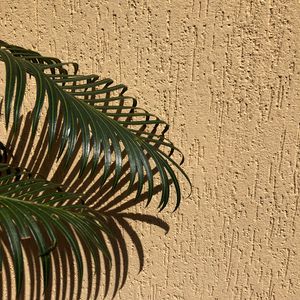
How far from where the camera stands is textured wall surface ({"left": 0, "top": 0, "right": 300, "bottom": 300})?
1.17 meters

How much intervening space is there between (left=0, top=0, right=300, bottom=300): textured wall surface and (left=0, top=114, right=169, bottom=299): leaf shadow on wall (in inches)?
2.4

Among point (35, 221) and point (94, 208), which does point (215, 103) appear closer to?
point (94, 208)

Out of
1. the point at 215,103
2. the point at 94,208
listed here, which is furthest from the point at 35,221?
the point at 215,103

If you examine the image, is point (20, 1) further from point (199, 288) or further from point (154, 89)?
point (199, 288)

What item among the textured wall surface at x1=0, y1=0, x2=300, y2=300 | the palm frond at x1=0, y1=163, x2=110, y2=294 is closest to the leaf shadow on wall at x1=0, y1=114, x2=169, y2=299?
the textured wall surface at x1=0, y1=0, x2=300, y2=300

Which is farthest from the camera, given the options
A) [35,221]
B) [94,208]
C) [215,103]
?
[94,208]

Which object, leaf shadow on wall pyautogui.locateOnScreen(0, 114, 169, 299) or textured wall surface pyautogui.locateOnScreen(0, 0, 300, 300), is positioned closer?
textured wall surface pyautogui.locateOnScreen(0, 0, 300, 300)

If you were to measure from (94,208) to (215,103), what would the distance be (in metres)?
0.44

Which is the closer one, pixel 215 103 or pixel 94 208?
pixel 215 103

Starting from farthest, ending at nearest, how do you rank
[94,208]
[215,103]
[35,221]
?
[94,208] < [215,103] < [35,221]

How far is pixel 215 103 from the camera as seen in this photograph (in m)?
1.22

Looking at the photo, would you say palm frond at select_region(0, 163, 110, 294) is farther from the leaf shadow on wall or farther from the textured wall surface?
the textured wall surface

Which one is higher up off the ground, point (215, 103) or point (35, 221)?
point (215, 103)

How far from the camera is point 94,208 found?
134cm
